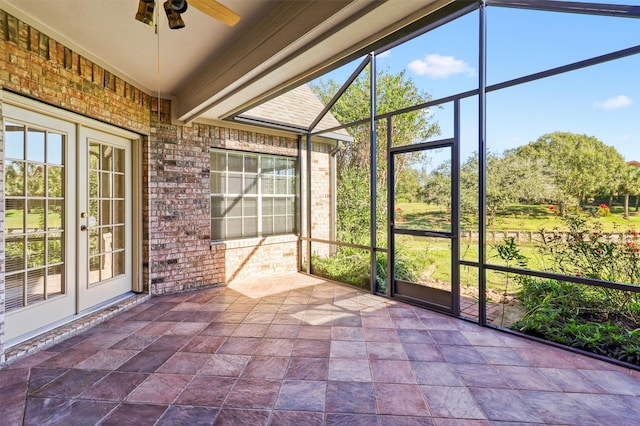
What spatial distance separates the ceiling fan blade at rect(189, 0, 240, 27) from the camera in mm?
2006

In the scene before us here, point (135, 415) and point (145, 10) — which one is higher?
point (145, 10)

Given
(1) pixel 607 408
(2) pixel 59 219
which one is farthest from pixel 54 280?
(1) pixel 607 408

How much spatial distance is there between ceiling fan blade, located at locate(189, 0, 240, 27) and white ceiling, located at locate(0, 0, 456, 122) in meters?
0.36

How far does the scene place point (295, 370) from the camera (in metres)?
2.49

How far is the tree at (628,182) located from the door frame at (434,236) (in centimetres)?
135

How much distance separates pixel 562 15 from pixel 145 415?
447 centimetres

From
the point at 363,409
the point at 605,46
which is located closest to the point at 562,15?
the point at 605,46

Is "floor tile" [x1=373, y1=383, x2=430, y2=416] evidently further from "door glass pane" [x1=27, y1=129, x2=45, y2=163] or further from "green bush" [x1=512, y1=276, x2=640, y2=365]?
"door glass pane" [x1=27, y1=129, x2=45, y2=163]

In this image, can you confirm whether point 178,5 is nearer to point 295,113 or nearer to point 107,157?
point 107,157

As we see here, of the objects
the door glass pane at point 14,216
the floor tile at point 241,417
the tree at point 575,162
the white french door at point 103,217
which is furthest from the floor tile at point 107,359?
the tree at point 575,162

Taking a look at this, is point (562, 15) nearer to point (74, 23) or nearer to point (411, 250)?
point (411, 250)

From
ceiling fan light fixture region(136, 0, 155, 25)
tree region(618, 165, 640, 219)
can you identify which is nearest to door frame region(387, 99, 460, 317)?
tree region(618, 165, 640, 219)

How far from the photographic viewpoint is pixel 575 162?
2947mm

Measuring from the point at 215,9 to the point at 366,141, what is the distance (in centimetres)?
323
